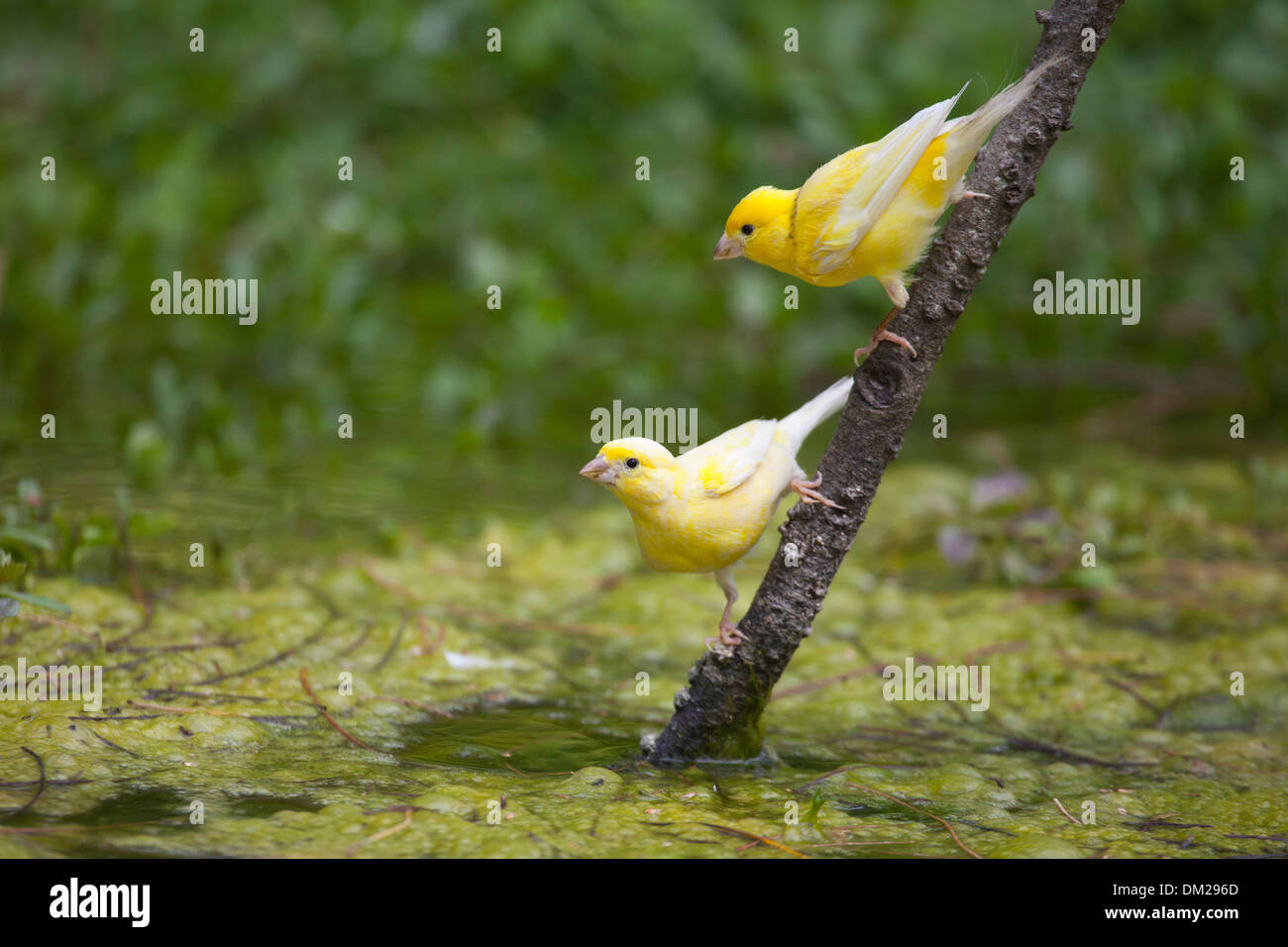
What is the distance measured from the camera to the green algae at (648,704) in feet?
7.82

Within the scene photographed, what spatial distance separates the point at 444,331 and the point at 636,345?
0.99 meters

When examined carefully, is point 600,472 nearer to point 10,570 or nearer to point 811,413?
point 811,413

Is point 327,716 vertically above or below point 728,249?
below

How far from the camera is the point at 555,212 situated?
6.78 metres

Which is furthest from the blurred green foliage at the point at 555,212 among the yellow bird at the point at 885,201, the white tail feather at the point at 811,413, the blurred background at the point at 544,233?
the yellow bird at the point at 885,201

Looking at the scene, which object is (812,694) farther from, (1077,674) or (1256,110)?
(1256,110)

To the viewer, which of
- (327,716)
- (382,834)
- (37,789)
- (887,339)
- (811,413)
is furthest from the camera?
(327,716)

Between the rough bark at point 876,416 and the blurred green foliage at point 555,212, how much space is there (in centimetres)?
270

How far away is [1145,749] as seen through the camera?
3.03 metres

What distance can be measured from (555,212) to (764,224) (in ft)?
14.3

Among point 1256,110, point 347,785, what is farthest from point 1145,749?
point 1256,110

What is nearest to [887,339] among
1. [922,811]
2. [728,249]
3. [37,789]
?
[728,249]

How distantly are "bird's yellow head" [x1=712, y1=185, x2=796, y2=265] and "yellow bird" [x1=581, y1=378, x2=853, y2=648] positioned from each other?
0.41 m

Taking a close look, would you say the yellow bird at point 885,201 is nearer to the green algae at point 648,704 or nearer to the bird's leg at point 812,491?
the bird's leg at point 812,491
